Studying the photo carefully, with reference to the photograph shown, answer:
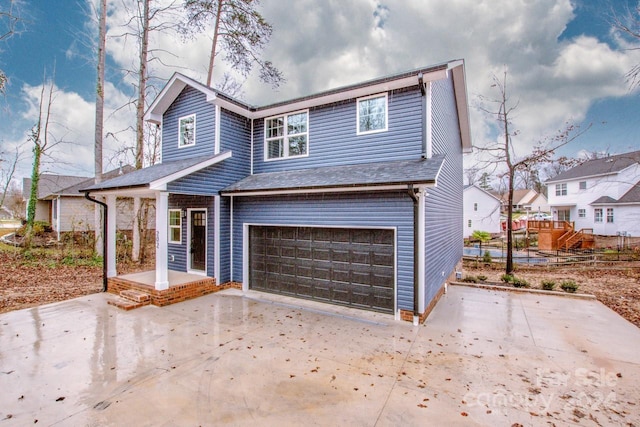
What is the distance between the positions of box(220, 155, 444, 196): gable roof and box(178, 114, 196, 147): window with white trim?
2451 mm

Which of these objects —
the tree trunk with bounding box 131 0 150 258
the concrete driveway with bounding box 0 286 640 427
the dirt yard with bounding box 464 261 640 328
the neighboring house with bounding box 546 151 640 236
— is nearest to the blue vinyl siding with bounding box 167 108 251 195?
the concrete driveway with bounding box 0 286 640 427

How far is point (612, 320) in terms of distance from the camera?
255 inches

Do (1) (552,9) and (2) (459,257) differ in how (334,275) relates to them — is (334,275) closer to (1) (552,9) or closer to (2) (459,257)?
(2) (459,257)

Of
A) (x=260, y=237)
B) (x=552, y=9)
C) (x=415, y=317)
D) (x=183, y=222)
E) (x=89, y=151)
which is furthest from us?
(x=89, y=151)

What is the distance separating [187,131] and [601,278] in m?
17.4

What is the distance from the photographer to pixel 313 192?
287 inches

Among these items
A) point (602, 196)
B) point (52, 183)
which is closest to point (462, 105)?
point (602, 196)

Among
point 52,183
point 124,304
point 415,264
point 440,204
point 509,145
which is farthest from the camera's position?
point 52,183

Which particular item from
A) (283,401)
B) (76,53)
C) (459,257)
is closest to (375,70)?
(459,257)

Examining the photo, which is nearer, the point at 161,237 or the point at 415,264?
the point at 415,264

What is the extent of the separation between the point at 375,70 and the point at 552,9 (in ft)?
23.0

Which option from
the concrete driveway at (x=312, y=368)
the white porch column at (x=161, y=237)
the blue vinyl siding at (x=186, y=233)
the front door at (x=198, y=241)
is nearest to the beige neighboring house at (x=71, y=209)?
the blue vinyl siding at (x=186, y=233)

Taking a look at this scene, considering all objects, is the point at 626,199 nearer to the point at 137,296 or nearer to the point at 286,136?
the point at 286,136

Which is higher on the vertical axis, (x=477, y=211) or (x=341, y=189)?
(x=341, y=189)
